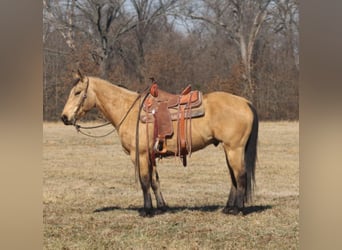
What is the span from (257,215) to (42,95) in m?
1.51

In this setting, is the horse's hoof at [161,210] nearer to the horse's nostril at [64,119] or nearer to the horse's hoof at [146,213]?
the horse's hoof at [146,213]

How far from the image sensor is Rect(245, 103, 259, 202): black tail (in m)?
3.60

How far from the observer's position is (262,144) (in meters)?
3.61

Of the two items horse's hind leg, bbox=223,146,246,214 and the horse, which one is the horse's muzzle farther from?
horse's hind leg, bbox=223,146,246,214

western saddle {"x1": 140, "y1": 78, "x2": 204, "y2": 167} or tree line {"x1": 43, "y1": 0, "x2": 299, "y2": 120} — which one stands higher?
tree line {"x1": 43, "y1": 0, "x2": 299, "y2": 120}

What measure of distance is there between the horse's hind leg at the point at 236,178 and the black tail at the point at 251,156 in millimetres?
28

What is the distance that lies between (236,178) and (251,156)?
166 millimetres

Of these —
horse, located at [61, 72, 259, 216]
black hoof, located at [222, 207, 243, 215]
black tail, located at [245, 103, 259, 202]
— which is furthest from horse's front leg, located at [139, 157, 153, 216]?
black tail, located at [245, 103, 259, 202]

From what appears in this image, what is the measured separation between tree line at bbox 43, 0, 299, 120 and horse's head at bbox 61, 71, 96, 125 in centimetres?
4

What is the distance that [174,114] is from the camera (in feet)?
11.8

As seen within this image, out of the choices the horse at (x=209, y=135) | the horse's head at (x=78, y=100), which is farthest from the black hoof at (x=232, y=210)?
the horse's head at (x=78, y=100)

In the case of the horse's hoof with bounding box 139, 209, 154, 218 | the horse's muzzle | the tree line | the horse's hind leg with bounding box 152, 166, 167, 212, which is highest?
the tree line

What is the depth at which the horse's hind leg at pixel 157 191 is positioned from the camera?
359 cm
